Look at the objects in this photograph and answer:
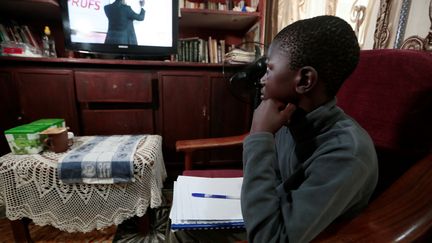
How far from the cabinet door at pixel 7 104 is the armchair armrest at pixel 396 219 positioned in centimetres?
179

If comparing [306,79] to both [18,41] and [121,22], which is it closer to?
[121,22]

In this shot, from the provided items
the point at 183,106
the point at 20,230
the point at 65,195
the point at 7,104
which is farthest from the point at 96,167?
the point at 7,104

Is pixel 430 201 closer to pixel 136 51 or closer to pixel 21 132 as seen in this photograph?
pixel 21 132

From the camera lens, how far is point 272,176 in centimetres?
39

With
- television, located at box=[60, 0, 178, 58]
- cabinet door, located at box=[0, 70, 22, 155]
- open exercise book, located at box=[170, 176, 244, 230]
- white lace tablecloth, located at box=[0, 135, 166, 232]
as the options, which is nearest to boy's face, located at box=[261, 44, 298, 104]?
open exercise book, located at box=[170, 176, 244, 230]

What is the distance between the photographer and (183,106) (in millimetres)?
1489

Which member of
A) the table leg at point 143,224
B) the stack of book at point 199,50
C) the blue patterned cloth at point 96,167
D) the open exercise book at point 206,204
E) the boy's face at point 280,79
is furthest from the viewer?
the stack of book at point 199,50

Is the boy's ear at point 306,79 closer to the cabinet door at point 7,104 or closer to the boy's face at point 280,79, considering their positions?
the boy's face at point 280,79

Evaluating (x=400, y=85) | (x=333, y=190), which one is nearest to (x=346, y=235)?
(x=333, y=190)

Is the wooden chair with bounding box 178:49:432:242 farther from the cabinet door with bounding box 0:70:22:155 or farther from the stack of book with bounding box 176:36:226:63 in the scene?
the cabinet door with bounding box 0:70:22:155

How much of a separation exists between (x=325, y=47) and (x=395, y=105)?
0.33m

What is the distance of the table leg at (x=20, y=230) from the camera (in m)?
0.98

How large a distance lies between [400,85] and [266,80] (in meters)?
0.38

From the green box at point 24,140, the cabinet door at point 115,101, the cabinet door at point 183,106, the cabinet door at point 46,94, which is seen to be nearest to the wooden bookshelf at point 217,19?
the cabinet door at point 183,106
